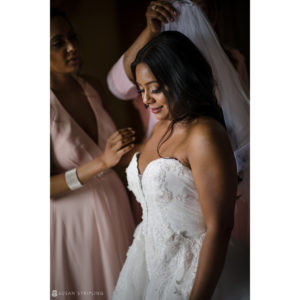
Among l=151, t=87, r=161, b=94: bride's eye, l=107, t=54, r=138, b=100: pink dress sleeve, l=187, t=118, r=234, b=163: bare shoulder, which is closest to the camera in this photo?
l=187, t=118, r=234, b=163: bare shoulder

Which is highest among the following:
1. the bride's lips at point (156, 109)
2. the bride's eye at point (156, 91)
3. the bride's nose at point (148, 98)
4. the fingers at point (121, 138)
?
the bride's eye at point (156, 91)

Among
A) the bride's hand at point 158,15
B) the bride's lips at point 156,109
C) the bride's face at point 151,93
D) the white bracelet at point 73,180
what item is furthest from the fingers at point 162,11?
the white bracelet at point 73,180

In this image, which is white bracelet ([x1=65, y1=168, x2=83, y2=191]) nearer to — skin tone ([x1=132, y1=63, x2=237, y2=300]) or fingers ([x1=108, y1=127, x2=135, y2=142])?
fingers ([x1=108, y1=127, x2=135, y2=142])

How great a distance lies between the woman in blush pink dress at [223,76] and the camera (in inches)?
53.5

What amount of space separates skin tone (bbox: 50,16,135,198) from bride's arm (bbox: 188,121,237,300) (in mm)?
377

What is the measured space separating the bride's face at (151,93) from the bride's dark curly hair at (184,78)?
16 millimetres

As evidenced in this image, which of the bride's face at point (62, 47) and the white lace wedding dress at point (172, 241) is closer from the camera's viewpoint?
the white lace wedding dress at point (172, 241)

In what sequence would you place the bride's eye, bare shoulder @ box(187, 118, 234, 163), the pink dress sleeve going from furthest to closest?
the pink dress sleeve
the bride's eye
bare shoulder @ box(187, 118, 234, 163)

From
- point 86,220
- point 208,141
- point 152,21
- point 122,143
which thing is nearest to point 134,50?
point 152,21

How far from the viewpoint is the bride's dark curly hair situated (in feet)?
4.36

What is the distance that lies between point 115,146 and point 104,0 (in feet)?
1.72

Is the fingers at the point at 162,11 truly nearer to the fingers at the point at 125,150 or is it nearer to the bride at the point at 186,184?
the bride at the point at 186,184

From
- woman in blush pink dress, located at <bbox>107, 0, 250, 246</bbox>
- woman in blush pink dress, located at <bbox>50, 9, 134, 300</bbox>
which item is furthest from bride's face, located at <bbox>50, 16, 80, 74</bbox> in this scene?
woman in blush pink dress, located at <bbox>107, 0, 250, 246</bbox>
